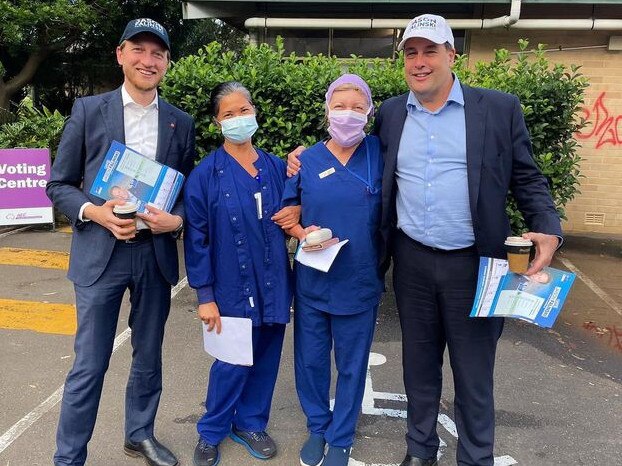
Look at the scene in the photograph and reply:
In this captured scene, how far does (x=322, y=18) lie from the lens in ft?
26.8

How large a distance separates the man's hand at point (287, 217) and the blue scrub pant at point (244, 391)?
0.55 metres

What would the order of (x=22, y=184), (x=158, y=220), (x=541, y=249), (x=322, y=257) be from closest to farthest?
(x=541, y=249) → (x=158, y=220) → (x=322, y=257) → (x=22, y=184)

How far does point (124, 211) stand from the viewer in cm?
213

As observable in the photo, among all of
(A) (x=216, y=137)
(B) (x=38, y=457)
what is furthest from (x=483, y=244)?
(A) (x=216, y=137)

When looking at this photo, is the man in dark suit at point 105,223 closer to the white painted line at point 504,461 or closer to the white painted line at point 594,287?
the white painted line at point 504,461

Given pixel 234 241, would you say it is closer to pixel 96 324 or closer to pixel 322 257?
pixel 322 257

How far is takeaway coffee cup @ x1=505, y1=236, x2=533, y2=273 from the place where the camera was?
2.10 meters

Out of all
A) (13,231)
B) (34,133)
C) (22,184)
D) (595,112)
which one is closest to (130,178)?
(22,184)

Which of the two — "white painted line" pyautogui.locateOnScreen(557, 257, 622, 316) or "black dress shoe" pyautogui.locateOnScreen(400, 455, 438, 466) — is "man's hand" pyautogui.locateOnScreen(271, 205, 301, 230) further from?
"white painted line" pyautogui.locateOnScreen(557, 257, 622, 316)

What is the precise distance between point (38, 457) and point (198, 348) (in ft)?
5.08

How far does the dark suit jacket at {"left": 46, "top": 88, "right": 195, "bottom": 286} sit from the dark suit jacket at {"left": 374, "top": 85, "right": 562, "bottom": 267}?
4.08ft

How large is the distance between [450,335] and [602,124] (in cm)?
739

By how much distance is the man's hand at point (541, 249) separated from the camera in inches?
85.5

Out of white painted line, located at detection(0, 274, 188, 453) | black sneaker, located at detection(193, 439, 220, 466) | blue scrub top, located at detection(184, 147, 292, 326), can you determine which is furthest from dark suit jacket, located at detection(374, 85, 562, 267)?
white painted line, located at detection(0, 274, 188, 453)
